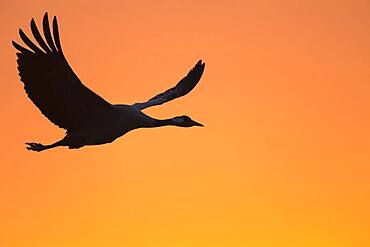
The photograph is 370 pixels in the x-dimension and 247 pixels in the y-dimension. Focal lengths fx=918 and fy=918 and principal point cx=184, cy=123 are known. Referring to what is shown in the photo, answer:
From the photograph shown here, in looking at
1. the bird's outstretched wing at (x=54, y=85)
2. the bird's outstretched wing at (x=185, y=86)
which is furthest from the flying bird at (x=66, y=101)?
the bird's outstretched wing at (x=185, y=86)

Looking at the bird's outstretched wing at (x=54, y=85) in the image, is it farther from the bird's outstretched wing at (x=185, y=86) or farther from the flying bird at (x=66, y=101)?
the bird's outstretched wing at (x=185, y=86)

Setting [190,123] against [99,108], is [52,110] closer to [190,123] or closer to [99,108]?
[99,108]

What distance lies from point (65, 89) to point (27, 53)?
15.0 inches

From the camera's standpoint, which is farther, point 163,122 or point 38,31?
point 163,122

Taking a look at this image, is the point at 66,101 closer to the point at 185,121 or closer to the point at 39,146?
the point at 39,146

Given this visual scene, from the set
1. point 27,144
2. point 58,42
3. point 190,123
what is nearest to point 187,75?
point 190,123

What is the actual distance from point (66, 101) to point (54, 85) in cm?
17

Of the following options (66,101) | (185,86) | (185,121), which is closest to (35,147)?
(66,101)

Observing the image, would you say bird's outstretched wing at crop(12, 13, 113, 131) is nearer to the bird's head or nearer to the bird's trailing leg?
the bird's trailing leg

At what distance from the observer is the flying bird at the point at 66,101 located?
21.2 ft

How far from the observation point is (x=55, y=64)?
6492mm

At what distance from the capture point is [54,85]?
260 inches

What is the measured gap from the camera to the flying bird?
6477 mm

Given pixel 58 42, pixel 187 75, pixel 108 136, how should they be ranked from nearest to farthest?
pixel 58 42, pixel 108 136, pixel 187 75
